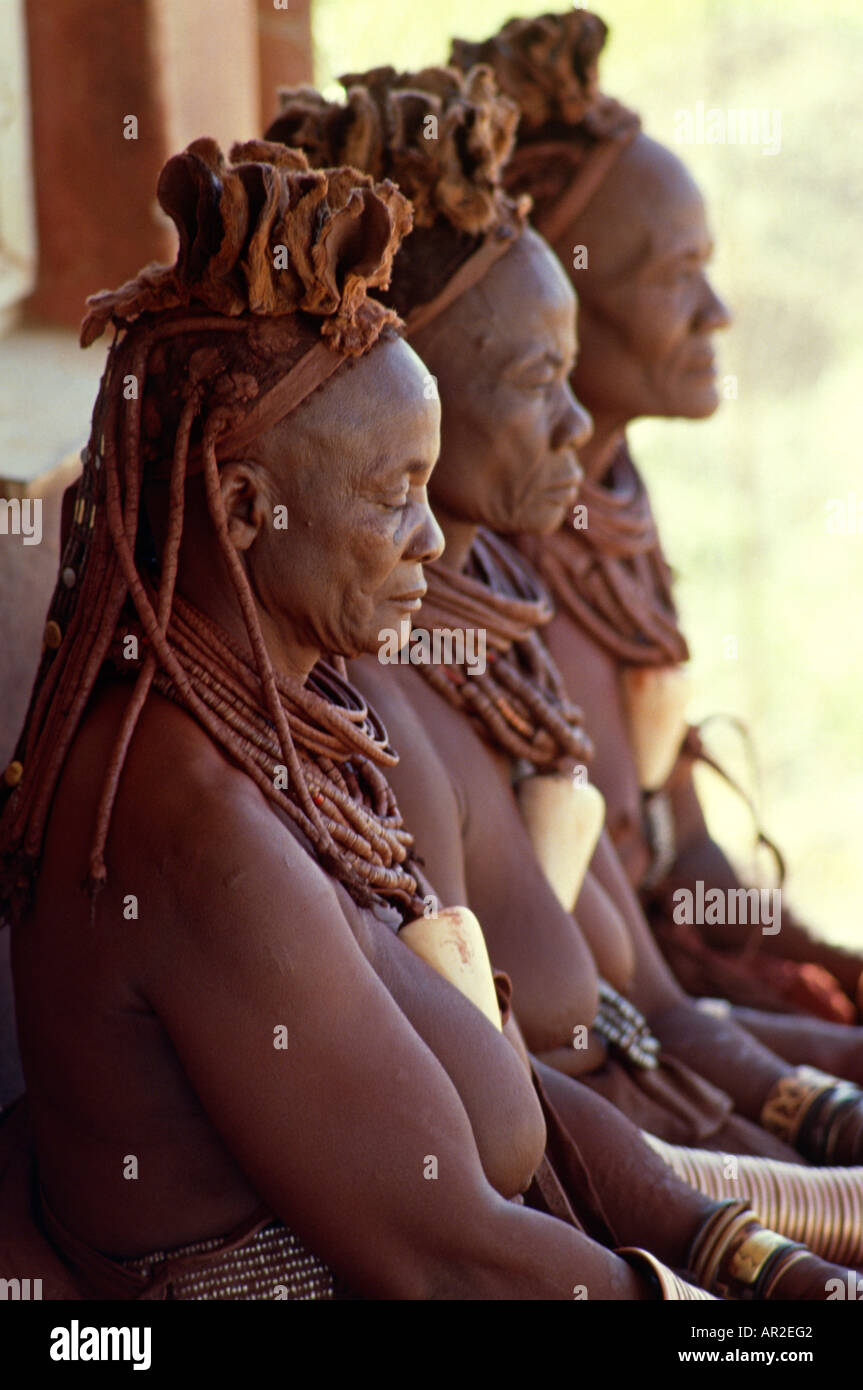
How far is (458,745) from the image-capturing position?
9.02 feet

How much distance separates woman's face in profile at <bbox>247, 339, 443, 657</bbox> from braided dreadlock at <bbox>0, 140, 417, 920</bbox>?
0.12 feet

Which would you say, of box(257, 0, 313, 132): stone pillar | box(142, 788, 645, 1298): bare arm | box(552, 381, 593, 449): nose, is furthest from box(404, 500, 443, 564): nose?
box(257, 0, 313, 132): stone pillar

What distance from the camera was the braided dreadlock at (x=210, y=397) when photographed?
6.47 feet

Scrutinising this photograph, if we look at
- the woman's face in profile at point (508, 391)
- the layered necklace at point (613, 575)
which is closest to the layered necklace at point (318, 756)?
the woman's face in profile at point (508, 391)

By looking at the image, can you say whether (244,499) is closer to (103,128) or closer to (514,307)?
(514,307)

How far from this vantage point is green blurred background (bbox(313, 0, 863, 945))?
21.9 feet

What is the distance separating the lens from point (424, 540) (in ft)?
6.91

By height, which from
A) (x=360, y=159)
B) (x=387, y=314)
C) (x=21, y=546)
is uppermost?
(x=360, y=159)

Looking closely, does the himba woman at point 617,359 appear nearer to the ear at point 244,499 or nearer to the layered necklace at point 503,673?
the layered necklace at point 503,673

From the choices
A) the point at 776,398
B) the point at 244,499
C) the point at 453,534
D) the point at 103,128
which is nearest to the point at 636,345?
the point at 453,534
